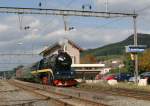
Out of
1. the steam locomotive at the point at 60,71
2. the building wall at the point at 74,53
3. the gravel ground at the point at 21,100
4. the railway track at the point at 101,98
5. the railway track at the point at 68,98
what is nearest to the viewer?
the railway track at the point at 68,98

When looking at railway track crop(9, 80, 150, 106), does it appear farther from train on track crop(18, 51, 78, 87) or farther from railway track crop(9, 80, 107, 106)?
train on track crop(18, 51, 78, 87)

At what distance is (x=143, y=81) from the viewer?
4503cm

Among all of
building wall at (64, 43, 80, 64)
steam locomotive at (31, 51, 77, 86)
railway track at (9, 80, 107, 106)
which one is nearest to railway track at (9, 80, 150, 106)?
railway track at (9, 80, 107, 106)

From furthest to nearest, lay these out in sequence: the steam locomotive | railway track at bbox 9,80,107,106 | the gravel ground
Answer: the steam locomotive < the gravel ground < railway track at bbox 9,80,107,106

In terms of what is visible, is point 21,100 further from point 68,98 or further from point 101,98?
point 101,98

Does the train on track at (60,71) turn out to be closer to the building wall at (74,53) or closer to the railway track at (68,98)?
the railway track at (68,98)

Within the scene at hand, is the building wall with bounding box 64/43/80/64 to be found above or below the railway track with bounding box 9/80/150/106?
above

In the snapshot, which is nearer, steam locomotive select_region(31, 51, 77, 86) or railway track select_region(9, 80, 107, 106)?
railway track select_region(9, 80, 107, 106)

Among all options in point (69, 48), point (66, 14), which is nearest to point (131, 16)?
point (66, 14)

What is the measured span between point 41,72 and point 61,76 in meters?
6.85

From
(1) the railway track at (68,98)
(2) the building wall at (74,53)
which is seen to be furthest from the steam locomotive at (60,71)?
(2) the building wall at (74,53)

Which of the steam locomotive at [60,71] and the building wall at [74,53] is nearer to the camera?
the steam locomotive at [60,71]

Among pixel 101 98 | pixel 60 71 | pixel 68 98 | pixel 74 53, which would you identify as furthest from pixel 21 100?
pixel 74 53

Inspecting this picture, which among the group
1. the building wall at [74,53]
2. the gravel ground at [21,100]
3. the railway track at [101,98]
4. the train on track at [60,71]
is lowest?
the gravel ground at [21,100]
